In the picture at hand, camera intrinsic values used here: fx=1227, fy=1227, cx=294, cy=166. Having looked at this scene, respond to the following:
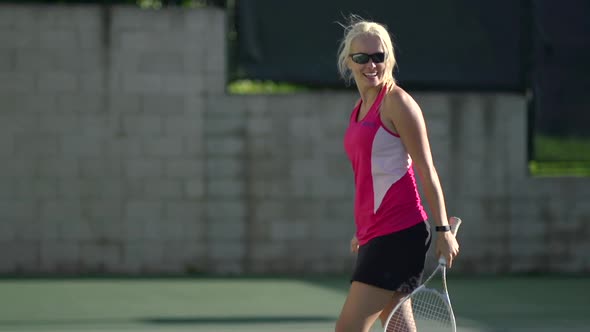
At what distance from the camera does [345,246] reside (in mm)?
10406

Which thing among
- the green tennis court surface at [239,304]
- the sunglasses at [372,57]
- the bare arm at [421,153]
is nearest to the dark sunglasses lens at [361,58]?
the sunglasses at [372,57]

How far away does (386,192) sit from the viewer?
464 centimetres

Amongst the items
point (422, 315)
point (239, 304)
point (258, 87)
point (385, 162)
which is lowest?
point (239, 304)

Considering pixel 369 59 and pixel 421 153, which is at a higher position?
pixel 369 59

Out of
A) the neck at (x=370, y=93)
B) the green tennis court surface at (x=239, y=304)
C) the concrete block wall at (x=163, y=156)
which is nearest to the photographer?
the neck at (x=370, y=93)

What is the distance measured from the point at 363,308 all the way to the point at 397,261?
0.22m

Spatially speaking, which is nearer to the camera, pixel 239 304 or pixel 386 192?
pixel 386 192

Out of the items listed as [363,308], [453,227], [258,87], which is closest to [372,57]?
[453,227]

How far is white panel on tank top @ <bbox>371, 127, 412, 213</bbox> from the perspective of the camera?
4.61m

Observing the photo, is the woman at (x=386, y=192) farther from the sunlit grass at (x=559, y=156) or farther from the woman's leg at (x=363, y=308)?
the sunlit grass at (x=559, y=156)

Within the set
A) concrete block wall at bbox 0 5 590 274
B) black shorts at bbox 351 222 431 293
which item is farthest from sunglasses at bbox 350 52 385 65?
concrete block wall at bbox 0 5 590 274

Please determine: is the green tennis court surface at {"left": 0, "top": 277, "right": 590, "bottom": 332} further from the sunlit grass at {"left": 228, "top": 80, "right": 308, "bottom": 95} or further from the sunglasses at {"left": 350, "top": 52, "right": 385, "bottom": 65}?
the sunglasses at {"left": 350, "top": 52, "right": 385, "bottom": 65}

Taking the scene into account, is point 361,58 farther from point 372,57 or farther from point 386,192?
point 386,192

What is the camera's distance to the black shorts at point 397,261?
182 inches
